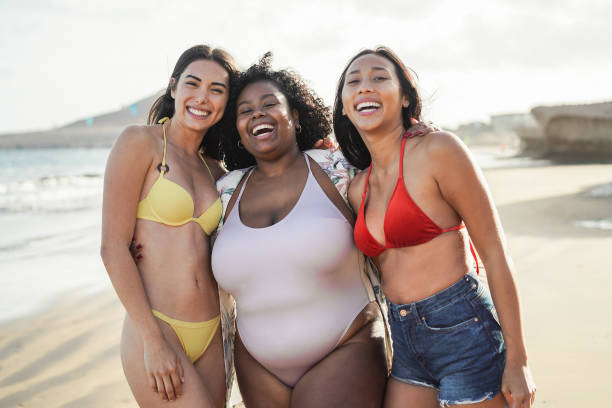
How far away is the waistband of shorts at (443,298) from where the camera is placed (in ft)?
7.72

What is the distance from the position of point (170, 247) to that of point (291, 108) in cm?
142

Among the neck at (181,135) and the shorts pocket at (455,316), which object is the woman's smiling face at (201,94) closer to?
the neck at (181,135)

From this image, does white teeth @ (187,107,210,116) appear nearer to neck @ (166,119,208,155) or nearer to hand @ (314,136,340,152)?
neck @ (166,119,208,155)

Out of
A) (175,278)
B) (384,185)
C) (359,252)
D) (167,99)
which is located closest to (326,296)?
(359,252)

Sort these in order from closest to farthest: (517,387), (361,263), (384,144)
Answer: (517,387)
(384,144)
(361,263)

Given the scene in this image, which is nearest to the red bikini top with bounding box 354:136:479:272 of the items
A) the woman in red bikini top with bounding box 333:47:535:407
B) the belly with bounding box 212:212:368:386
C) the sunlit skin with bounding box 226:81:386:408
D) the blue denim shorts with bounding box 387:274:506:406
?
the woman in red bikini top with bounding box 333:47:535:407

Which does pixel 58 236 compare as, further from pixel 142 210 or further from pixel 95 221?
pixel 142 210

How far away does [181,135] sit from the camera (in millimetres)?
3213

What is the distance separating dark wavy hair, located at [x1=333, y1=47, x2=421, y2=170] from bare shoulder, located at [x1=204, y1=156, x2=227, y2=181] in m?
0.89

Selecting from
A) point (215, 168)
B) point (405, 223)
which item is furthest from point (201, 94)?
point (405, 223)

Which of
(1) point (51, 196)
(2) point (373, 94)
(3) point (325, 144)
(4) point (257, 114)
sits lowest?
(1) point (51, 196)

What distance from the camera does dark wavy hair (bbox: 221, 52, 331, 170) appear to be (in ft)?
12.0

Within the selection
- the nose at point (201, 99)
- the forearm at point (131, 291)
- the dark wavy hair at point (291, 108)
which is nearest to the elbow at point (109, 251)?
the forearm at point (131, 291)

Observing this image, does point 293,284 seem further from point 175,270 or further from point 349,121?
point 349,121
